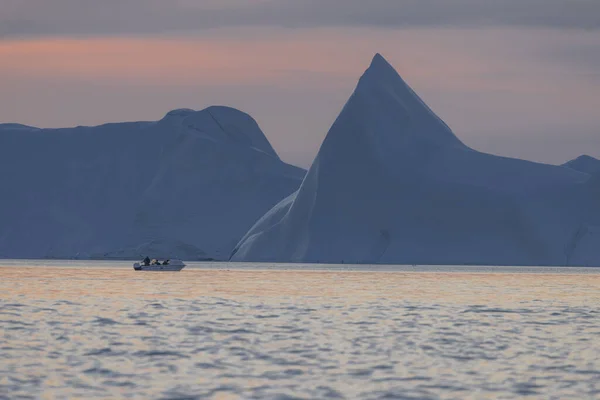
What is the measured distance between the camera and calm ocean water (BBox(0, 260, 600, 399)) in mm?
27391

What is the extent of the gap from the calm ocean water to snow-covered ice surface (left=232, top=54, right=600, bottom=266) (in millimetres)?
112879

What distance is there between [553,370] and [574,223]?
156615mm

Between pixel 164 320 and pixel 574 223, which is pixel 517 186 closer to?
pixel 574 223

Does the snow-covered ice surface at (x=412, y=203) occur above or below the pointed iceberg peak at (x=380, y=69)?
below

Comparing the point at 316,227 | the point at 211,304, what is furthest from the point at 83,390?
the point at 316,227

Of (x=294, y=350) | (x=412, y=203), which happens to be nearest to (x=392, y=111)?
(x=412, y=203)

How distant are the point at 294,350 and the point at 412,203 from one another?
14705 cm

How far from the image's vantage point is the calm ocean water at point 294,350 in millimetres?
27391

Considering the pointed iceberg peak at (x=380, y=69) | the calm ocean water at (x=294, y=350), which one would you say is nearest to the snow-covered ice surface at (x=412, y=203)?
the pointed iceberg peak at (x=380, y=69)

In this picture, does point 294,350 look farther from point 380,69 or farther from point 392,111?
point 380,69

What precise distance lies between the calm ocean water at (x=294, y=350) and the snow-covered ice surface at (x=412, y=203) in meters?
113

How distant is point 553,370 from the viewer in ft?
103

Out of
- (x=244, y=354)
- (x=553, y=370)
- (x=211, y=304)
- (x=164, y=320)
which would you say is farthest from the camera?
(x=211, y=304)

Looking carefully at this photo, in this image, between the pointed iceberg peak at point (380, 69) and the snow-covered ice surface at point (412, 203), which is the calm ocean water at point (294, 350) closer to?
the snow-covered ice surface at point (412, 203)
